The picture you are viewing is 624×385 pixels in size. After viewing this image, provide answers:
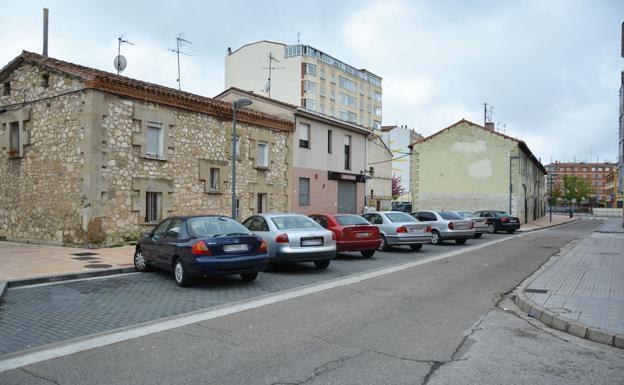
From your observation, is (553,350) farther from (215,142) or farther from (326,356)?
(215,142)

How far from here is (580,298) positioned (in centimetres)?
806

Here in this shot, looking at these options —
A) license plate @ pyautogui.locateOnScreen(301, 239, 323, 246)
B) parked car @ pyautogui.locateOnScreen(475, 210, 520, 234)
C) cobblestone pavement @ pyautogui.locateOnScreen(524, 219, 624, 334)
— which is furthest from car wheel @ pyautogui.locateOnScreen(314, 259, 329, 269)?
parked car @ pyautogui.locateOnScreen(475, 210, 520, 234)

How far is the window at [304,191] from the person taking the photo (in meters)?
25.4

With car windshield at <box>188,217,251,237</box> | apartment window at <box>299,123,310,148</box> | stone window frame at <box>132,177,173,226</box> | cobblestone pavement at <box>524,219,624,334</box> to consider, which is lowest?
cobblestone pavement at <box>524,219,624,334</box>

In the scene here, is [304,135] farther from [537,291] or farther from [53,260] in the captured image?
[537,291]

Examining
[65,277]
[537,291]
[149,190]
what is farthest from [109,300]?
[149,190]

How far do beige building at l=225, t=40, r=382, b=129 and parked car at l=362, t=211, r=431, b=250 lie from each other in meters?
36.8

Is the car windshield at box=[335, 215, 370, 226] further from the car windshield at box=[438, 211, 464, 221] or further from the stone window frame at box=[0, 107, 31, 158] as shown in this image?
the stone window frame at box=[0, 107, 31, 158]

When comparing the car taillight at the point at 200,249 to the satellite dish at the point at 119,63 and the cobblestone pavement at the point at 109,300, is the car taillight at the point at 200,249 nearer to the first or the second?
the cobblestone pavement at the point at 109,300

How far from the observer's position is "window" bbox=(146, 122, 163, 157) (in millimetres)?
17547

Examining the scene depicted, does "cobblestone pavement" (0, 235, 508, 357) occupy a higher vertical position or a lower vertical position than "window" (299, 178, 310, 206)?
lower

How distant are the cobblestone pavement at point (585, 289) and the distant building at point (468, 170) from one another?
79.8 feet

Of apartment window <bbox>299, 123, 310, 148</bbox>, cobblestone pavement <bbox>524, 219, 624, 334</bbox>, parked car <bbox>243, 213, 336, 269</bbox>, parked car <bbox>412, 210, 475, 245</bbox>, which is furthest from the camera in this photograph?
apartment window <bbox>299, 123, 310, 148</bbox>

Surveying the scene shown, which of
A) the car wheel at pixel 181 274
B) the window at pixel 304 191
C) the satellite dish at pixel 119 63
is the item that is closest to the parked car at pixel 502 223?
the window at pixel 304 191
